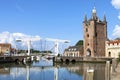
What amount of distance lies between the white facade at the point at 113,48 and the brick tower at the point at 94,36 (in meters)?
2.26

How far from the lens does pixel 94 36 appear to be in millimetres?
109062

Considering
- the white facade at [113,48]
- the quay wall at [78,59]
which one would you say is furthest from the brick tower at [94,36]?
the quay wall at [78,59]

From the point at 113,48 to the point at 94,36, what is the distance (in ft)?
30.7

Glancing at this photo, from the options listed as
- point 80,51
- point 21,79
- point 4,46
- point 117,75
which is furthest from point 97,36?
point 117,75

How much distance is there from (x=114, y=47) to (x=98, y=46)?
797cm

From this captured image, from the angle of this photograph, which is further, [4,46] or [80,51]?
[4,46]

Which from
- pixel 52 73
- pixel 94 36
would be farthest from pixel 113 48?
pixel 52 73

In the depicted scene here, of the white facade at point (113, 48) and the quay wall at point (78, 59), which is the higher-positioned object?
the white facade at point (113, 48)

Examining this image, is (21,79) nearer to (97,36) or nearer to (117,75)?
(117,75)

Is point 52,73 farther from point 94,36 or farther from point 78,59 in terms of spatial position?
point 94,36

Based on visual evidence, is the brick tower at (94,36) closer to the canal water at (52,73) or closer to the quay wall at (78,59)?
the quay wall at (78,59)

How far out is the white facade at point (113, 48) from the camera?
10119 centimetres

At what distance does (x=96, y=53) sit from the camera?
108 meters

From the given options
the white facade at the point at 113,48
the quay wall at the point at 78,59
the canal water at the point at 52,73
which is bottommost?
the canal water at the point at 52,73
